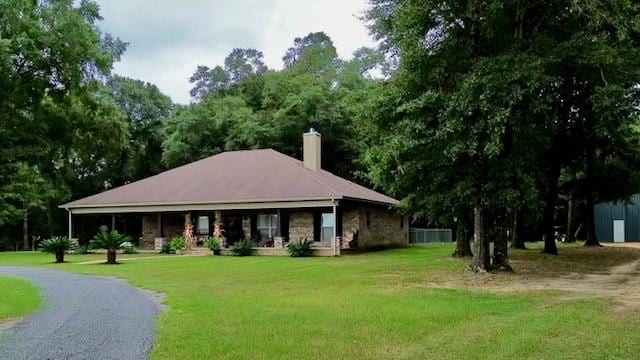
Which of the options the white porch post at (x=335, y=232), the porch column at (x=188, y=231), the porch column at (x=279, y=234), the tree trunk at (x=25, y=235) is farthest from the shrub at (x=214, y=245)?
the tree trunk at (x=25, y=235)

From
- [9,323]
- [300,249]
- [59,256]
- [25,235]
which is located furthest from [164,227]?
[9,323]

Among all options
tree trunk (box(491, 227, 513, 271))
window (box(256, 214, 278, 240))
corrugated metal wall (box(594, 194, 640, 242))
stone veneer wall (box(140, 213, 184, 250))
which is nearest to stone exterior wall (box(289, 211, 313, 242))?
window (box(256, 214, 278, 240))

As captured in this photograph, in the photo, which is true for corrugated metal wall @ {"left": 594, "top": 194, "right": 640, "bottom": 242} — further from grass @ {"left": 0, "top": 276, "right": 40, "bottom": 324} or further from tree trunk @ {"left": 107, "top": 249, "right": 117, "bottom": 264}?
grass @ {"left": 0, "top": 276, "right": 40, "bottom": 324}

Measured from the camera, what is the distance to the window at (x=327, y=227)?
29359 millimetres

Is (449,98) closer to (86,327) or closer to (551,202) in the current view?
(86,327)

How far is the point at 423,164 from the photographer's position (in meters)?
17.2

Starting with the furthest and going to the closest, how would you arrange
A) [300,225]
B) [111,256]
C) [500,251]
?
1. [300,225]
2. [111,256]
3. [500,251]

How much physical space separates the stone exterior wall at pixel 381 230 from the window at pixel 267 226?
413cm

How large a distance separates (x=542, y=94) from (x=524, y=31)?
6.81 feet

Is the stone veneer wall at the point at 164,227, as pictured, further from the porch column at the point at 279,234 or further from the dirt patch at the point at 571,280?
the dirt patch at the point at 571,280

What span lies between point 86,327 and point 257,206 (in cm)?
1968

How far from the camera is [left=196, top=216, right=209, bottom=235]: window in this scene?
31.3 meters

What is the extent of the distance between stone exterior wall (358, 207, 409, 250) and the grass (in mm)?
17850

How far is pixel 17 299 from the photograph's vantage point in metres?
11.8
